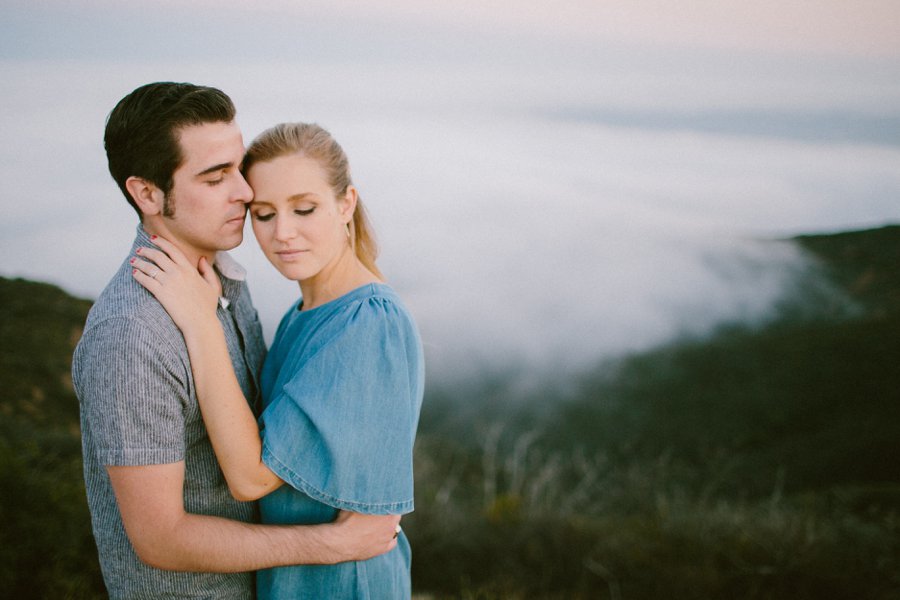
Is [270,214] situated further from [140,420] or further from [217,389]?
[140,420]

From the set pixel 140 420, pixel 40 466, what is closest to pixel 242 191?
Result: pixel 140 420

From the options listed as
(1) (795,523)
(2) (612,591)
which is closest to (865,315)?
(1) (795,523)

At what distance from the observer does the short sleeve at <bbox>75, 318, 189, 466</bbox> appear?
1.87m

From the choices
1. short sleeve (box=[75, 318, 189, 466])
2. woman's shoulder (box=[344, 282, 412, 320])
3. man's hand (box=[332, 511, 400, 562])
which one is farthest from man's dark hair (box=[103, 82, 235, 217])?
man's hand (box=[332, 511, 400, 562])

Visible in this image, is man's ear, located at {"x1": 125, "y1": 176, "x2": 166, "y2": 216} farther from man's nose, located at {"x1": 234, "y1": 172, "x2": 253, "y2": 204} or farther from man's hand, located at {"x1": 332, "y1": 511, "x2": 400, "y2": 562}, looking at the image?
man's hand, located at {"x1": 332, "y1": 511, "x2": 400, "y2": 562}

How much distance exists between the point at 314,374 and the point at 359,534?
58cm

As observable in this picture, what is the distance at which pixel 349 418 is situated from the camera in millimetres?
2072

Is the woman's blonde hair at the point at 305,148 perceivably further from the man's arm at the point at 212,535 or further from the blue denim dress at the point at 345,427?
the man's arm at the point at 212,535

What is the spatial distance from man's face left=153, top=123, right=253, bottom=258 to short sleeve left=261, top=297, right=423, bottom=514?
0.54m

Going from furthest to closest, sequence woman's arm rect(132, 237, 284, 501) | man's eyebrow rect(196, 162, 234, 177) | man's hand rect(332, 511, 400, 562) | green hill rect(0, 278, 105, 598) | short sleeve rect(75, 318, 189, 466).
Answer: green hill rect(0, 278, 105, 598)
man's eyebrow rect(196, 162, 234, 177)
man's hand rect(332, 511, 400, 562)
woman's arm rect(132, 237, 284, 501)
short sleeve rect(75, 318, 189, 466)

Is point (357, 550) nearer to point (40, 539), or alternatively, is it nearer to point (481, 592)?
point (40, 539)

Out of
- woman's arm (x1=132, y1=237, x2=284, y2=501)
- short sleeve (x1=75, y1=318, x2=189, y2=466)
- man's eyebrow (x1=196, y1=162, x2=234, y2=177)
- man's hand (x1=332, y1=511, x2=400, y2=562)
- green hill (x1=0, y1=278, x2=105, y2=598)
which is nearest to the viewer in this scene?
short sleeve (x1=75, y1=318, x2=189, y2=466)

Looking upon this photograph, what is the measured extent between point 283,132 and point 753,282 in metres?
11.9

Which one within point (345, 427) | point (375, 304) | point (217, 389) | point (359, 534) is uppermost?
point (375, 304)
